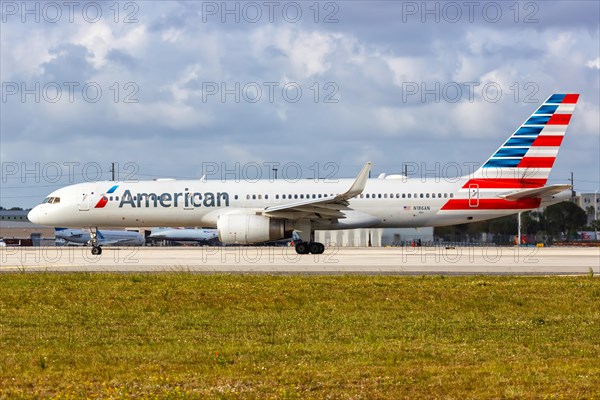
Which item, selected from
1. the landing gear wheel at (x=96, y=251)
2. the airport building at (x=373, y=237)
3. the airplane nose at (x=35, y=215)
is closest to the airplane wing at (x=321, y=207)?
the landing gear wheel at (x=96, y=251)

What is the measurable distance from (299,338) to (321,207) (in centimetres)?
2720

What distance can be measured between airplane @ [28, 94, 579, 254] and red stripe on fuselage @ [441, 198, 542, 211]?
0.16 ft

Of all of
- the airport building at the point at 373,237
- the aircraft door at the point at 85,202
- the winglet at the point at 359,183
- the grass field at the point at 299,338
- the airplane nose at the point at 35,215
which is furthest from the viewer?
the airport building at the point at 373,237

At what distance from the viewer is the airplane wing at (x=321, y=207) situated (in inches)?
1547

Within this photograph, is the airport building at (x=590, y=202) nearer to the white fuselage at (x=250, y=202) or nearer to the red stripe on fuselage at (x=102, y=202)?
the white fuselage at (x=250, y=202)

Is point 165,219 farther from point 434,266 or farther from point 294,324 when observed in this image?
point 294,324

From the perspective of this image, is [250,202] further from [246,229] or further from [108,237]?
[108,237]

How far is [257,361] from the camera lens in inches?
462

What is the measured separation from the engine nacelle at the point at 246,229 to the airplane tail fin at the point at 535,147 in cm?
1157

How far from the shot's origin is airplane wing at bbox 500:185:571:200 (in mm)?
42625

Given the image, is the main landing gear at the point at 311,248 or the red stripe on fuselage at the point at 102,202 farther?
the red stripe on fuselage at the point at 102,202

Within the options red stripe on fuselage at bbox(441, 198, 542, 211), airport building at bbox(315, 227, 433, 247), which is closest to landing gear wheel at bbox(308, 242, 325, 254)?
red stripe on fuselage at bbox(441, 198, 542, 211)

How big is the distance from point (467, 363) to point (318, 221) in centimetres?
3157

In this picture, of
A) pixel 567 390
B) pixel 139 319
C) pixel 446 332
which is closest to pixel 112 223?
pixel 139 319
